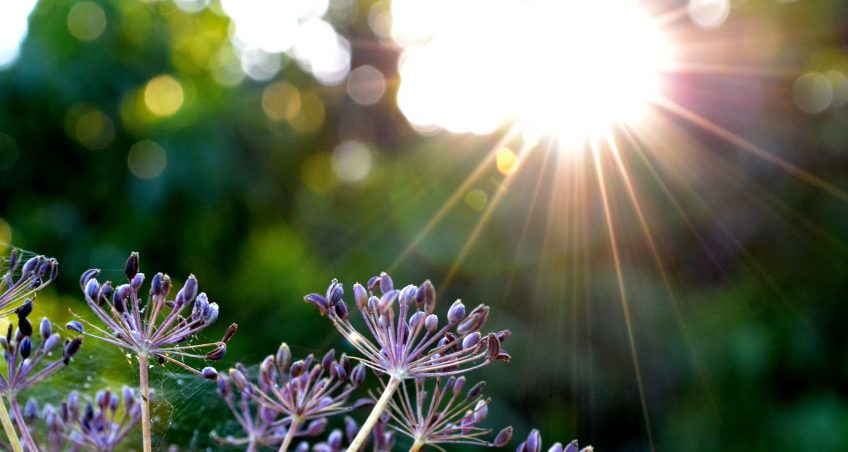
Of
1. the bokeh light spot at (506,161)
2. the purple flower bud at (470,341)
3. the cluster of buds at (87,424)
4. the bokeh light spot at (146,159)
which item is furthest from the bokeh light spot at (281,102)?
the purple flower bud at (470,341)

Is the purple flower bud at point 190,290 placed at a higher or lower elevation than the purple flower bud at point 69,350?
higher

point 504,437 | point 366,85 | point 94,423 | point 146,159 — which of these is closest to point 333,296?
point 504,437

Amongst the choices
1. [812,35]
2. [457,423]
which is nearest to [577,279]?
[812,35]

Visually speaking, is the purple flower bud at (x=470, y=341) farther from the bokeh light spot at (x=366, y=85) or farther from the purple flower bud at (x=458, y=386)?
the bokeh light spot at (x=366, y=85)

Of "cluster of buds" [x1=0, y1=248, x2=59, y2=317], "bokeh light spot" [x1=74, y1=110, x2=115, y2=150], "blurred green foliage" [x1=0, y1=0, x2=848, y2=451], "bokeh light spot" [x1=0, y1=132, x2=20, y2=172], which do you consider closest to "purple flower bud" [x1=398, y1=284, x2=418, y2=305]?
"cluster of buds" [x1=0, y1=248, x2=59, y2=317]

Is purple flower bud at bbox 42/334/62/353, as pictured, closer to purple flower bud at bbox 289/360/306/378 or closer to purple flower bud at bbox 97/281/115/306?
purple flower bud at bbox 97/281/115/306

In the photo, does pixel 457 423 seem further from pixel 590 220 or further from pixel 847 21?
pixel 847 21
